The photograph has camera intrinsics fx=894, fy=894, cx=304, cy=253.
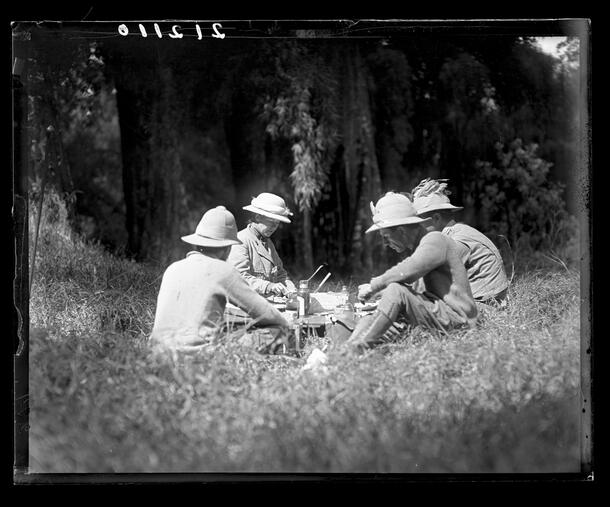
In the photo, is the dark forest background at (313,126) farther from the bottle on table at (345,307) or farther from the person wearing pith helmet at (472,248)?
the bottle on table at (345,307)

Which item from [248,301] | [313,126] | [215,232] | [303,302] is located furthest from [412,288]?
[313,126]

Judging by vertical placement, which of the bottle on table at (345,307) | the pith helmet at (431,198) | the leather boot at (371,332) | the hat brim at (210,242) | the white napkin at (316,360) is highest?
the pith helmet at (431,198)

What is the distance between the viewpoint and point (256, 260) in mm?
7965

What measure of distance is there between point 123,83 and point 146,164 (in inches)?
42.6

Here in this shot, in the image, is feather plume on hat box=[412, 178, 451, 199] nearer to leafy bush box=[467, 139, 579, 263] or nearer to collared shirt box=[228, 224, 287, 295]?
leafy bush box=[467, 139, 579, 263]

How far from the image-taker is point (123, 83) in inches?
319

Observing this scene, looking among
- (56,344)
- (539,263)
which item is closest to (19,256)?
(56,344)

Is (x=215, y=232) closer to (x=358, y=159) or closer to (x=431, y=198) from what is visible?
(x=431, y=198)

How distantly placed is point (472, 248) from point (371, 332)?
1911mm

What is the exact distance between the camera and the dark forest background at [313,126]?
6859 mm

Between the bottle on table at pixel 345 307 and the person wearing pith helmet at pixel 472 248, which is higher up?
the person wearing pith helmet at pixel 472 248

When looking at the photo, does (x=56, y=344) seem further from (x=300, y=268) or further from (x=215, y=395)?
(x=300, y=268)

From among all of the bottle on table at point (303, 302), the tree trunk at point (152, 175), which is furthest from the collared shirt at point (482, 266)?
the tree trunk at point (152, 175)

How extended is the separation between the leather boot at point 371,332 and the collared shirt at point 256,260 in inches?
53.9
